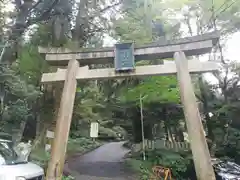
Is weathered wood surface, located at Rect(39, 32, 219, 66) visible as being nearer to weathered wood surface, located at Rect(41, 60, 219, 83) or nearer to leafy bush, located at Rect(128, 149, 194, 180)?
weathered wood surface, located at Rect(41, 60, 219, 83)

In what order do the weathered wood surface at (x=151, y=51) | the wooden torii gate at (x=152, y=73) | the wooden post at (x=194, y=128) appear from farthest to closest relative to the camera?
the weathered wood surface at (x=151, y=51)
the wooden torii gate at (x=152, y=73)
the wooden post at (x=194, y=128)

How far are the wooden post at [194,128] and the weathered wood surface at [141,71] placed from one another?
224 millimetres

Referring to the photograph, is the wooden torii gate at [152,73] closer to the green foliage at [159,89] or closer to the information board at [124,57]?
the information board at [124,57]

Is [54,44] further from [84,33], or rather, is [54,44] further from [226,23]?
[226,23]

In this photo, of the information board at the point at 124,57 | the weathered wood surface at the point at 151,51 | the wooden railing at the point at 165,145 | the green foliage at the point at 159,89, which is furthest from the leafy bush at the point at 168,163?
the weathered wood surface at the point at 151,51

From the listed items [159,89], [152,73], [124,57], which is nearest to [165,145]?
[159,89]

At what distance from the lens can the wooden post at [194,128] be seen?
20.7 feet

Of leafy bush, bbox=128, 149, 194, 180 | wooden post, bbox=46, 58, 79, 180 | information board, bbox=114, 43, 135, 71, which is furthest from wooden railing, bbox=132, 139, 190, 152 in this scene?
wooden post, bbox=46, 58, 79, 180

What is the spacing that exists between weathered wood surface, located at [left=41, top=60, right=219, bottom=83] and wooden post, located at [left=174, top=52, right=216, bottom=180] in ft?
0.74

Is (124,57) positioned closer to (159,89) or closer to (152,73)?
(152,73)

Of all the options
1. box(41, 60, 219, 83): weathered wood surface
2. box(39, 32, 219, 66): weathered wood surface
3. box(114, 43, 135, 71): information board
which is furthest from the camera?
box(114, 43, 135, 71): information board

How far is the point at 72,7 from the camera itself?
1345 cm

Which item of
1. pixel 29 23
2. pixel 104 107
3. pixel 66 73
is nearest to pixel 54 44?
pixel 29 23

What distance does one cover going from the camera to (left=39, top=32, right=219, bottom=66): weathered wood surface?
24.0ft
